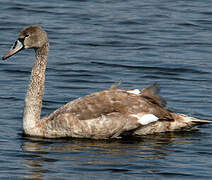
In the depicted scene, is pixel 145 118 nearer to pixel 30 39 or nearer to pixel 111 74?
pixel 30 39

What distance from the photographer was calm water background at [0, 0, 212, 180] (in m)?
10.6

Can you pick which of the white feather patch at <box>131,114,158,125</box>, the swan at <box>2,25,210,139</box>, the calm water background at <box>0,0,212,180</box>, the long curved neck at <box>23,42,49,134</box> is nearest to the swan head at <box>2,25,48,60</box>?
the swan at <box>2,25,210,139</box>

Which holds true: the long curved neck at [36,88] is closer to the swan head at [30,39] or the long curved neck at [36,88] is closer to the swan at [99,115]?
the swan at [99,115]

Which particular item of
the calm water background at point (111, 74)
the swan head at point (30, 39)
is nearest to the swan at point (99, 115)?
the swan head at point (30, 39)

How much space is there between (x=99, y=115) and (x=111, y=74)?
438 cm

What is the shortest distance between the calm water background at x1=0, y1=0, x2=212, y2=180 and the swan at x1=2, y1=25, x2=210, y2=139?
180 millimetres

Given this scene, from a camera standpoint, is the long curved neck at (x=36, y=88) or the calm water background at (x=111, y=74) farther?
the long curved neck at (x=36, y=88)

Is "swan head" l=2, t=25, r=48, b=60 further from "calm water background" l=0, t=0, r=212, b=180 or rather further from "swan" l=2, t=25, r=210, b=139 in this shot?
"calm water background" l=0, t=0, r=212, b=180

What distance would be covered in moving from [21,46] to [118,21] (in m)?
9.55

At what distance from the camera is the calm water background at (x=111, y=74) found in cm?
1058

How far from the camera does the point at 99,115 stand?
11.8 m

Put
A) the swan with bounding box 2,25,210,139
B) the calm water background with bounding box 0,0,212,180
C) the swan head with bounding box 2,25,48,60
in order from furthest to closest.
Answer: the swan head with bounding box 2,25,48,60
the swan with bounding box 2,25,210,139
the calm water background with bounding box 0,0,212,180

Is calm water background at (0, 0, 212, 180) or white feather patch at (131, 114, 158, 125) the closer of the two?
calm water background at (0, 0, 212, 180)

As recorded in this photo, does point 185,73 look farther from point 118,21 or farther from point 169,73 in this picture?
point 118,21
